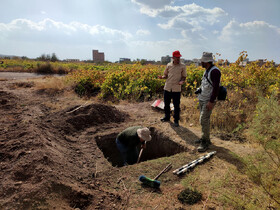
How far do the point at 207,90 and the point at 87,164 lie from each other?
106 inches

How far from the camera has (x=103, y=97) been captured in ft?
28.7

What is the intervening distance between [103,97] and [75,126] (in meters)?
3.79

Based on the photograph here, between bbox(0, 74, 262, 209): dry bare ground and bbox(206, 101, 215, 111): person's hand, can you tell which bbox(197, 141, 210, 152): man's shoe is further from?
bbox(206, 101, 215, 111): person's hand

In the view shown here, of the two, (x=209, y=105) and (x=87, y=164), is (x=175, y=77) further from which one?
(x=87, y=164)

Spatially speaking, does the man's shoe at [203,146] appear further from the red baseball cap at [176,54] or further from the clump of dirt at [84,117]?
the clump of dirt at [84,117]

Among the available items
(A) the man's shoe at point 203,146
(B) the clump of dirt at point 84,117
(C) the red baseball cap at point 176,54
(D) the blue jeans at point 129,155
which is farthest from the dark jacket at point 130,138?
(C) the red baseball cap at point 176,54

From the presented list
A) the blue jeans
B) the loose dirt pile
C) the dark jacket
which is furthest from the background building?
the dark jacket

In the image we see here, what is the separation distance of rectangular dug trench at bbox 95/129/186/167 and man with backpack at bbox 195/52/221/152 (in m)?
0.91

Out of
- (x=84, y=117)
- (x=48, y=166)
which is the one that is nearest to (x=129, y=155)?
(x=84, y=117)

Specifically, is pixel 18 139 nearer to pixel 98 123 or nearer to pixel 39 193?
pixel 39 193

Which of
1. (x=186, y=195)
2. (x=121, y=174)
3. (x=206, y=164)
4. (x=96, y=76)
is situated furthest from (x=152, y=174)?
(x=96, y=76)

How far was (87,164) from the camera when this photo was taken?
11.8 ft

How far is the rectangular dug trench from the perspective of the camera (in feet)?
15.4

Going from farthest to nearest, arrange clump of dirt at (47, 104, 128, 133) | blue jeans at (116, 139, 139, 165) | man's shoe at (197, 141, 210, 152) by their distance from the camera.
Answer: clump of dirt at (47, 104, 128, 133) < blue jeans at (116, 139, 139, 165) < man's shoe at (197, 141, 210, 152)
